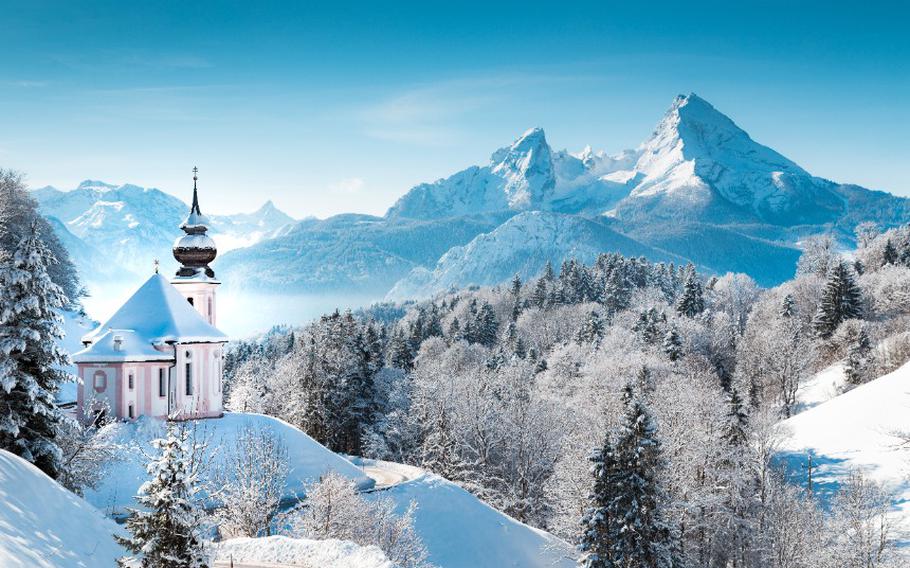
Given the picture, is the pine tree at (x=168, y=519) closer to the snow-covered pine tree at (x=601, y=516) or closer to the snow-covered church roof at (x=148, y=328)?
the snow-covered pine tree at (x=601, y=516)

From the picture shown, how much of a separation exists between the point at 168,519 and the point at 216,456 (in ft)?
80.1

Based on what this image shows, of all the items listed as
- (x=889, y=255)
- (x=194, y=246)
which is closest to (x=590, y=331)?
(x=889, y=255)

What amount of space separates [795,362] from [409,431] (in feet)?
117

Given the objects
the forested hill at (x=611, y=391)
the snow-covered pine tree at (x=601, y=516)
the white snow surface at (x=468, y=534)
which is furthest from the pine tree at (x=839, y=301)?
the snow-covered pine tree at (x=601, y=516)

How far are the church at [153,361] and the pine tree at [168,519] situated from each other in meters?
24.1

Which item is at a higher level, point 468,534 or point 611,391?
point 611,391

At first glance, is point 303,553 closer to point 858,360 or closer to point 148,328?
point 148,328

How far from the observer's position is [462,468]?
55062mm

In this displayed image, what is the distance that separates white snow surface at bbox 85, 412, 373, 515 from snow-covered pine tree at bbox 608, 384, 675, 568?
1224 cm

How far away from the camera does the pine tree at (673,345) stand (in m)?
75.4

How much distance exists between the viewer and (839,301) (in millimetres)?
81688

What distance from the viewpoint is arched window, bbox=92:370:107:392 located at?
39.8 meters

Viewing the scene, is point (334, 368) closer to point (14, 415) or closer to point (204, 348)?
point (204, 348)

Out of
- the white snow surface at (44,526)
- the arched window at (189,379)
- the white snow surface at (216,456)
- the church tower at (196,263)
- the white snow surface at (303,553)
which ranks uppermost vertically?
the church tower at (196,263)
